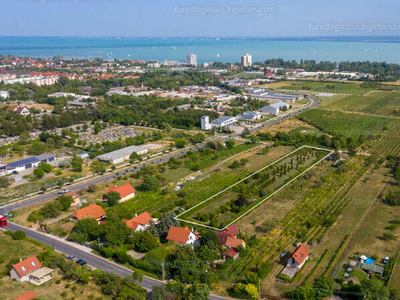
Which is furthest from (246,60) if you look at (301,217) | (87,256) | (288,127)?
(87,256)

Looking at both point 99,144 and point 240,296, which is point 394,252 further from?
point 99,144

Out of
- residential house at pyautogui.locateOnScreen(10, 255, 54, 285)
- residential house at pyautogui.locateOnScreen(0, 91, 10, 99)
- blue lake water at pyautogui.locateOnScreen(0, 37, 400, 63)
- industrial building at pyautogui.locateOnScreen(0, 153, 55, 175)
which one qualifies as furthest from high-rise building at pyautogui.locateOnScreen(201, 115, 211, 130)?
blue lake water at pyautogui.locateOnScreen(0, 37, 400, 63)

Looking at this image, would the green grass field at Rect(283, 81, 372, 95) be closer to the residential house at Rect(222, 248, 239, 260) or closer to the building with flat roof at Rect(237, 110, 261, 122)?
the building with flat roof at Rect(237, 110, 261, 122)

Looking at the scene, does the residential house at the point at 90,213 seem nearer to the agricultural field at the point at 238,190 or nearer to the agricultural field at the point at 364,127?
the agricultural field at the point at 238,190

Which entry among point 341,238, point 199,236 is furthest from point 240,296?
point 341,238

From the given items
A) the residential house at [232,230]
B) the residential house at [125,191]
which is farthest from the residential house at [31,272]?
the residential house at [232,230]

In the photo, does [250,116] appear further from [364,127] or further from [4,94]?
[4,94]

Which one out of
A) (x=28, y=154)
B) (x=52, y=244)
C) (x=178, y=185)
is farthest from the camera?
(x=28, y=154)
